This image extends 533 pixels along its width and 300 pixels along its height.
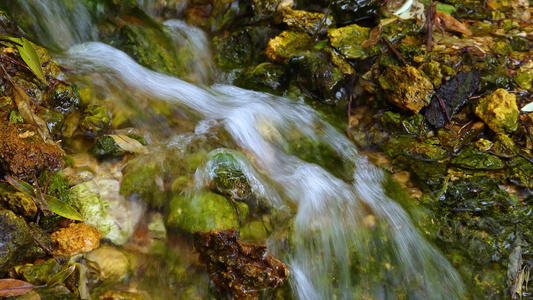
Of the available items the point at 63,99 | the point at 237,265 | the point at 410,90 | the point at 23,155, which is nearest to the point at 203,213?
the point at 237,265

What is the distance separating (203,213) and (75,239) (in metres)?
0.88

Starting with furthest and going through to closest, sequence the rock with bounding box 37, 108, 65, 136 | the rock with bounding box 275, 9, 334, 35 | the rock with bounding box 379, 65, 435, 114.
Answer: the rock with bounding box 275, 9, 334, 35 < the rock with bounding box 379, 65, 435, 114 < the rock with bounding box 37, 108, 65, 136

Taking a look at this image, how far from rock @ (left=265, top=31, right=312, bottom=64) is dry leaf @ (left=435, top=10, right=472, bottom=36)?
1466 millimetres

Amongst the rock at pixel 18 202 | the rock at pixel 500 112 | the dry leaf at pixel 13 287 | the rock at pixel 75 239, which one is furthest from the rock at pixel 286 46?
the dry leaf at pixel 13 287

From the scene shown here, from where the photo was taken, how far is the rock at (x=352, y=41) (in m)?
3.89

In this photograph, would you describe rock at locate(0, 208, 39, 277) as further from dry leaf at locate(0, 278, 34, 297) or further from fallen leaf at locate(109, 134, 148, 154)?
fallen leaf at locate(109, 134, 148, 154)

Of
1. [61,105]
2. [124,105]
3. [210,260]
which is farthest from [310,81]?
[61,105]

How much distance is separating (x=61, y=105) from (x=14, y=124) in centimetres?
51

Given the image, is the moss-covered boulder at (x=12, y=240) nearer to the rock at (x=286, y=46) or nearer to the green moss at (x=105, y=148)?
the green moss at (x=105, y=148)

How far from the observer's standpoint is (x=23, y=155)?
105 inches

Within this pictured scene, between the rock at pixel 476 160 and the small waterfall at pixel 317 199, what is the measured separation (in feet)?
2.21

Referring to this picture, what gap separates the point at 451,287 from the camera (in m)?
2.60

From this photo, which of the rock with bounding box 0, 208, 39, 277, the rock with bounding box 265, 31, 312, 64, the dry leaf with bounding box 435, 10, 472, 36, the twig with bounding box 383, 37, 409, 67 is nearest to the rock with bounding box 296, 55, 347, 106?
the rock with bounding box 265, 31, 312, 64

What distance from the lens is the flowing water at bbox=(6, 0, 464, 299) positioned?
8.68 feet
